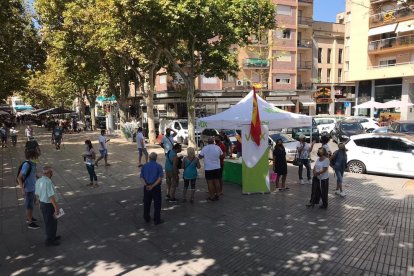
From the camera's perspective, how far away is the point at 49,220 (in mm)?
6508

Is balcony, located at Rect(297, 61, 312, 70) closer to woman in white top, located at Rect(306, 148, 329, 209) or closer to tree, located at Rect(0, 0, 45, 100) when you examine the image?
tree, located at Rect(0, 0, 45, 100)

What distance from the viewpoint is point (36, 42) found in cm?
2027

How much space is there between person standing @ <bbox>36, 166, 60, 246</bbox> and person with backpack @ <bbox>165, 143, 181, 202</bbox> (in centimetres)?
317

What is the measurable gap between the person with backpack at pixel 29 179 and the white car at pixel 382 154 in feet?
34.6

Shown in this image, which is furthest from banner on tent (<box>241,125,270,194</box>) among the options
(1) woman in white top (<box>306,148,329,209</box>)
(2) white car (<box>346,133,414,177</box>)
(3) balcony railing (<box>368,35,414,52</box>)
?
(3) balcony railing (<box>368,35,414,52</box>)

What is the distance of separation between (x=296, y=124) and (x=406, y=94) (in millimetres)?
27819

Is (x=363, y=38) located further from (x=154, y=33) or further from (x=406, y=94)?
(x=154, y=33)

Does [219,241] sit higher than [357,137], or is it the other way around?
[357,137]

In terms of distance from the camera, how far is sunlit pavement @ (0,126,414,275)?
18.7 ft

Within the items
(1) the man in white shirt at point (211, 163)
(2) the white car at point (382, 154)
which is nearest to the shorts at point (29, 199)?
(1) the man in white shirt at point (211, 163)

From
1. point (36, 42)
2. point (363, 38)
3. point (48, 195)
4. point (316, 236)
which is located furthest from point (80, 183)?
point (363, 38)

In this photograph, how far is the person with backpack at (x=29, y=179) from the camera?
23.4 feet

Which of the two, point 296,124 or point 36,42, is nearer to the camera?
point 296,124

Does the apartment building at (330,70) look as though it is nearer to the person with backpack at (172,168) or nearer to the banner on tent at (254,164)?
the banner on tent at (254,164)
